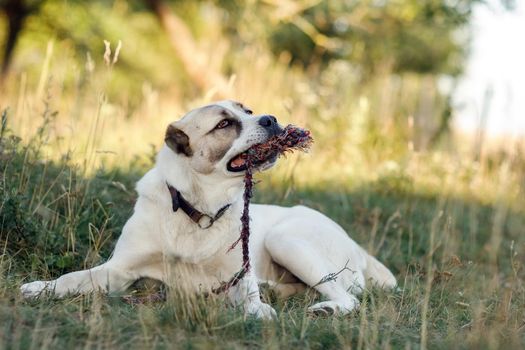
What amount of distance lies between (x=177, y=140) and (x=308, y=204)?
2607 millimetres

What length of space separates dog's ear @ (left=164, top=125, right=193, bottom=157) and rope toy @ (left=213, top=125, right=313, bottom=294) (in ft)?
1.11

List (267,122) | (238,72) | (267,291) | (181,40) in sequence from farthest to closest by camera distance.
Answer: (181,40) < (238,72) < (267,291) < (267,122)

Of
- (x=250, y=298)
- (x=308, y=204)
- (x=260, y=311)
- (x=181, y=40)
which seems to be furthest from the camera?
(x=181, y=40)

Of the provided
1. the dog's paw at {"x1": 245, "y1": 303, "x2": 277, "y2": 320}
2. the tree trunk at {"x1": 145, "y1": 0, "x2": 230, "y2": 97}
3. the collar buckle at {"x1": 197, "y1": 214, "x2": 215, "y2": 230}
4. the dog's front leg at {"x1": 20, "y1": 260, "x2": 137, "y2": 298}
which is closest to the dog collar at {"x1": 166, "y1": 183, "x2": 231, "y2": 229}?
the collar buckle at {"x1": 197, "y1": 214, "x2": 215, "y2": 230}

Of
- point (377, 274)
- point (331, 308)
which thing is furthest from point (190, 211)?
point (377, 274)

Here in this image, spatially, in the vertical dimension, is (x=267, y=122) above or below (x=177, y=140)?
above

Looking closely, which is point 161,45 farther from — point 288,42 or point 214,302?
point 214,302

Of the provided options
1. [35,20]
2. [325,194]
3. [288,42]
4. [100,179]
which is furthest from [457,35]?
[100,179]

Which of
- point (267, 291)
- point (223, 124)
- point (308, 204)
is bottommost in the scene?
point (267, 291)

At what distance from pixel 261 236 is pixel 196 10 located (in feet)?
40.8

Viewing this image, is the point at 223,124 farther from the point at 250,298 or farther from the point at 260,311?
the point at 260,311

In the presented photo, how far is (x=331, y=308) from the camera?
391 cm

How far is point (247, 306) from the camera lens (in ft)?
12.3

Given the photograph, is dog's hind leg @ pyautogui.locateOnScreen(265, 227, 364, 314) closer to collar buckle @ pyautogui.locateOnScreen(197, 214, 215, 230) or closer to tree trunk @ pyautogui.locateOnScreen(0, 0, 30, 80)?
collar buckle @ pyautogui.locateOnScreen(197, 214, 215, 230)
